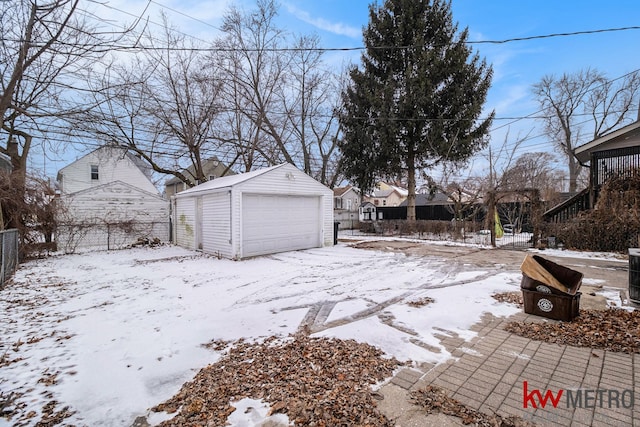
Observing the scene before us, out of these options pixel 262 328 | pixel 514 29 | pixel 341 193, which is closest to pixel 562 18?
pixel 514 29

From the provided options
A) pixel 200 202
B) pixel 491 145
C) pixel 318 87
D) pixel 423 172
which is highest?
pixel 318 87

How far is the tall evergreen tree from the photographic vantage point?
1692 cm

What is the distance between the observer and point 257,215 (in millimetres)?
10078

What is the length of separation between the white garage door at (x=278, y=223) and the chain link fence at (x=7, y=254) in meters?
5.39

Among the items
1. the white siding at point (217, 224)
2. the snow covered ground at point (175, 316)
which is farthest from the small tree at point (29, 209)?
the white siding at point (217, 224)

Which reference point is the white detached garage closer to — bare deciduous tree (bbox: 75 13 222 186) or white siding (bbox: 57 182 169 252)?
white siding (bbox: 57 182 169 252)

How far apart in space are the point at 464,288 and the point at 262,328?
400cm

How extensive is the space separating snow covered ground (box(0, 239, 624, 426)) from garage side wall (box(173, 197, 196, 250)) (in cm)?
349

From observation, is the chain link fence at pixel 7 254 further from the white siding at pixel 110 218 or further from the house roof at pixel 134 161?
the house roof at pixel 134 161

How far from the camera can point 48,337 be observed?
3.77 m

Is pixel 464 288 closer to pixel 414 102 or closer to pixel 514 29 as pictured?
pixel 514 29

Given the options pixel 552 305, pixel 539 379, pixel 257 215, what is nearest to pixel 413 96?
pixel 257 215

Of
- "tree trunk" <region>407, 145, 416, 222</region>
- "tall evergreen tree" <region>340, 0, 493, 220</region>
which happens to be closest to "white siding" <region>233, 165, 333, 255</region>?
"tall evergreen tree" <region>340, 0, 493, 220</region>

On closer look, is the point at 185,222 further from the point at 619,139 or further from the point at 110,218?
the point at 619,139
